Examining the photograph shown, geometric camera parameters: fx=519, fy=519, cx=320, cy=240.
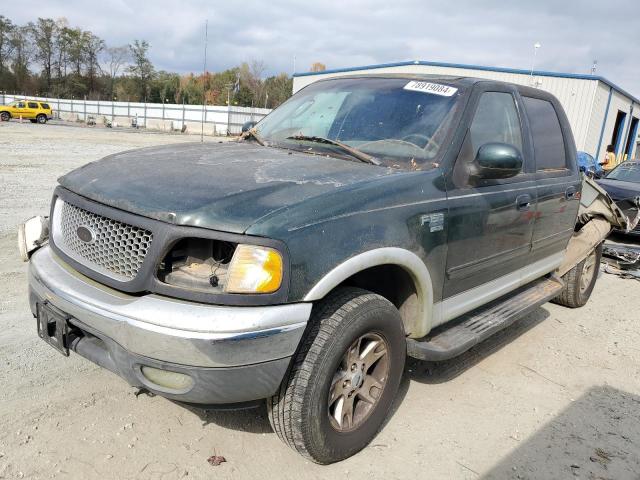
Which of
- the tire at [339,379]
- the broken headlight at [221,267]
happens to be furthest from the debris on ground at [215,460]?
the broken headlight at [221,267]

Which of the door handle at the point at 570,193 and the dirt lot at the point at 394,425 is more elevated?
the door handle at the point at 570,193

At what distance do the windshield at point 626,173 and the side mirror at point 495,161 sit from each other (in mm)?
8659

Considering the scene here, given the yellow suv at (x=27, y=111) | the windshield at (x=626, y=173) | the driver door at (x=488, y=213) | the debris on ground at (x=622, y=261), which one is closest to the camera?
the driver door at (x=488, y=213)

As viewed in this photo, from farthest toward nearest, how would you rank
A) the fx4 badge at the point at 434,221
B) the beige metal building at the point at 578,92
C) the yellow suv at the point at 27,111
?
1. the yellow suv at the point at 27,111
2. the beige metal building at the point at 578,92
3. the fx4 badge at the point at 434,221

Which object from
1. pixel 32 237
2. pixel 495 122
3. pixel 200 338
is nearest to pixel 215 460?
pixel 200 338

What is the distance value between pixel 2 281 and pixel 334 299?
3633mm

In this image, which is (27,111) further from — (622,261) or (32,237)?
(32,237)

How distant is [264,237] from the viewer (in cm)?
212

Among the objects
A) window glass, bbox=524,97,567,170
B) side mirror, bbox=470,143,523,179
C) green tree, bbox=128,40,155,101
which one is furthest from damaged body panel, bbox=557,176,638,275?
green tree, bbox=128,40,155,101

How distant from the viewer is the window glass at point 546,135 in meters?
4.08

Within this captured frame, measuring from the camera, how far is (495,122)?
3615mm

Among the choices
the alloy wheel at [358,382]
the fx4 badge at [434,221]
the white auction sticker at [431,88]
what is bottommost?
the alloy wheel at [358,382]

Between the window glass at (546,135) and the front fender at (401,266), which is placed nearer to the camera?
the front fender at (401,266)

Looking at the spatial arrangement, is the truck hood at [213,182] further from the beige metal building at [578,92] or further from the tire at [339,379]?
the beige metal building at [578,92]
